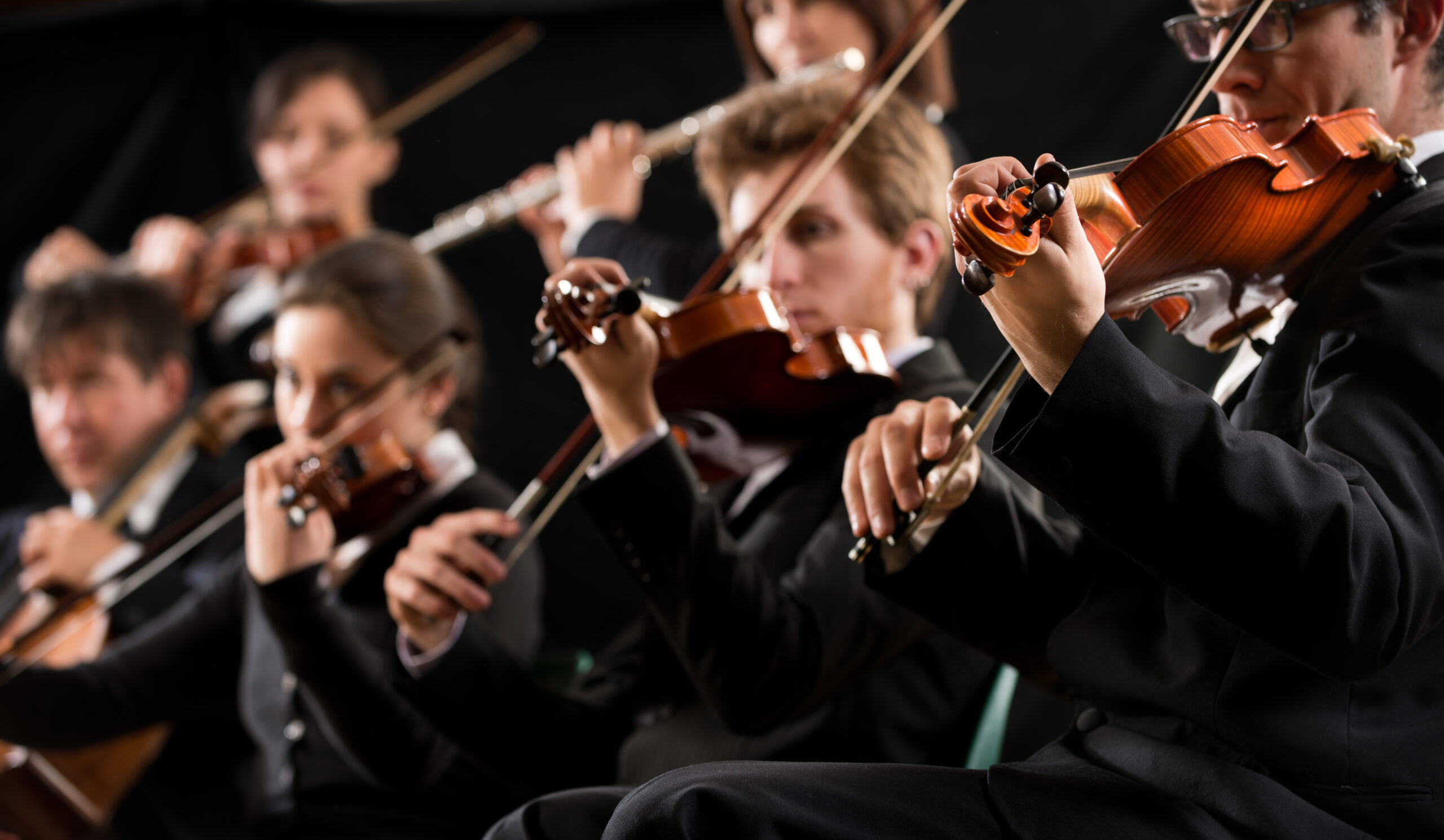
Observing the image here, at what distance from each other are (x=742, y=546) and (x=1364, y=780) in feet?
2.03

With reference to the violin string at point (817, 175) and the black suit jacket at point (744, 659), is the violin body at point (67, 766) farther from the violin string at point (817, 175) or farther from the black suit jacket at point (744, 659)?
the violin string at point (817, 175)

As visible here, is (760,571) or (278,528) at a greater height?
(278,528)

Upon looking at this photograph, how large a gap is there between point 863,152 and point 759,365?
34 centimetres

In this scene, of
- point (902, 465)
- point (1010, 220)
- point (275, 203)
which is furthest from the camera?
point (275, 203)

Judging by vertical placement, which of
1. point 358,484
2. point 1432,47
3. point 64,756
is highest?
point 1432,47

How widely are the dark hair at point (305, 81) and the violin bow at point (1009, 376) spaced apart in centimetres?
209

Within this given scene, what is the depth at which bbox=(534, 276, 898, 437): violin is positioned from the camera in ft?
3.44

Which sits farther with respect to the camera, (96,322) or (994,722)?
(96,322)

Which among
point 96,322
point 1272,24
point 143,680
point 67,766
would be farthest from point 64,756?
point 1272,24

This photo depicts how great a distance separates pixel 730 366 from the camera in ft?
3.75

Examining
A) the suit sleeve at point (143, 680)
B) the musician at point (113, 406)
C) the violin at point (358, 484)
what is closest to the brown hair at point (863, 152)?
the violin at point (358, 484)

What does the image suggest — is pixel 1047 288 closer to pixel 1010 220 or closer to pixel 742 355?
pixel 1010 220

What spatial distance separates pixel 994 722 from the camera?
3.71 ft

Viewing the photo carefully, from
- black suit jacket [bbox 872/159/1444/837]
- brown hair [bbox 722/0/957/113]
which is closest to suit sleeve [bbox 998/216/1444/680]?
black suit jacket [bbox 872/159/1444/837]
